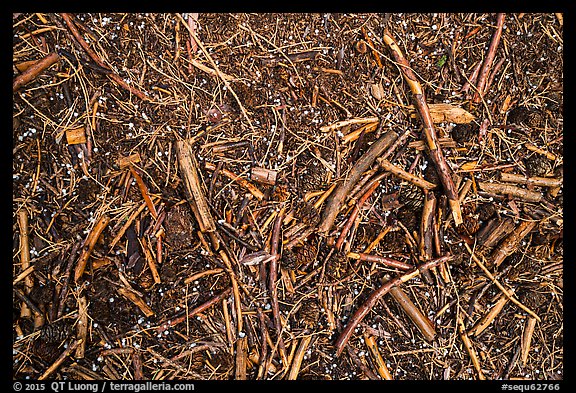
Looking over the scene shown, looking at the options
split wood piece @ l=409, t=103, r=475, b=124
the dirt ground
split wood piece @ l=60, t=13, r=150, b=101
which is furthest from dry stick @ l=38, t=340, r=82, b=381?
split wood piece @ l=409, t=103, r=475, b=124

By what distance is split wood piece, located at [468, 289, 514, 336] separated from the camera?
5.14 feet

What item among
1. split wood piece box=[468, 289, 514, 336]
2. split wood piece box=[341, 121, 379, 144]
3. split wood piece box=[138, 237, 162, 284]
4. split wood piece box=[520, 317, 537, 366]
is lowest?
split wood piece box=[520, 317, 537, 366]

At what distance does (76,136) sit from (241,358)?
3.27ft

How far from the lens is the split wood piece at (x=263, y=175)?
154 cm

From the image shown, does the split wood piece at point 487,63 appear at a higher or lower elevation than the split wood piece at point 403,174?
higher

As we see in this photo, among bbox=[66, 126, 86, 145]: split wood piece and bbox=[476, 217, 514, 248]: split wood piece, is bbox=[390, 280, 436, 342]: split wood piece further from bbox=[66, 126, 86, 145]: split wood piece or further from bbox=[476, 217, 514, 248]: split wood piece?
bbox=[66, 126, 86, 145]: split wood piece

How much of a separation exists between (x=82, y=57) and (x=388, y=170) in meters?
1.20

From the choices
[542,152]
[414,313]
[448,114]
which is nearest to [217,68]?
[448,114]

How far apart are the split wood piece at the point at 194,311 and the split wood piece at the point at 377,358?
21.5 inches

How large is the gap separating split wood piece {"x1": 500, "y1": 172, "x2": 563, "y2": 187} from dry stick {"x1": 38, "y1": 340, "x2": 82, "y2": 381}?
5.47ft

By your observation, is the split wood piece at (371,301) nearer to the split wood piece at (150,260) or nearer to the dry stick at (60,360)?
the split wood piece at (150,260)

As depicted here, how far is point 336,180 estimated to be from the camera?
156cm

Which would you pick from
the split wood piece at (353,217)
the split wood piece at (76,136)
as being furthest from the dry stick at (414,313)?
the split wood piece at (76,136)

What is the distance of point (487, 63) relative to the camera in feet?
5.29
